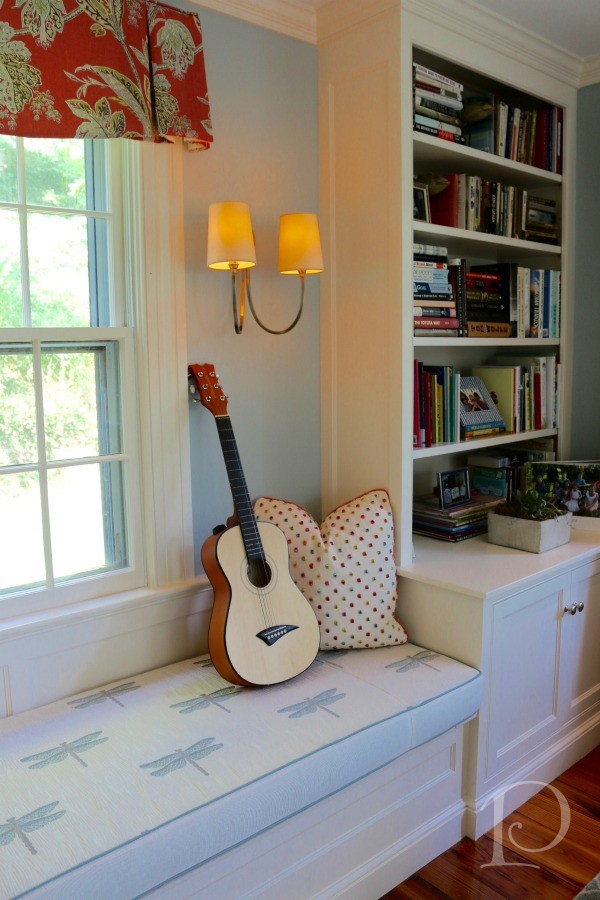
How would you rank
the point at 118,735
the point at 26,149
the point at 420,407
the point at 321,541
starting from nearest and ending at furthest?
the point at 118,735, the point at 26,149, the point at 321,541, the point at 420,407

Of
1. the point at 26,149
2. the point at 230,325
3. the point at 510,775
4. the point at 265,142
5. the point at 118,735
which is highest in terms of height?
the point at 265,142

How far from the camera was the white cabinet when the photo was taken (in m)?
2.15

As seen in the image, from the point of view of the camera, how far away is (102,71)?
180 cm

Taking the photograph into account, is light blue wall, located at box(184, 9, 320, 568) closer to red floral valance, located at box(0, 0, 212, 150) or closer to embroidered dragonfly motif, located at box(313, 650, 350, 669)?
red floral valance, located at box(0, 0, 212, 150)

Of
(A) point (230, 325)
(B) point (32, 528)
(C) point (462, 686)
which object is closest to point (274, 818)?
(C) point (462, 686)

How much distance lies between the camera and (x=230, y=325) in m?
2.23

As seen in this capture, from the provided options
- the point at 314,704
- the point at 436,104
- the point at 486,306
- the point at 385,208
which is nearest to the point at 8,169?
the point at 385,208

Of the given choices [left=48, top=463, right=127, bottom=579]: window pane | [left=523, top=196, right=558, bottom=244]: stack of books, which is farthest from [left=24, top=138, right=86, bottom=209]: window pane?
[left=523, top=196, right=558, bottom=244]: stack of books

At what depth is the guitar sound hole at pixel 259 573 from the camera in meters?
2.00

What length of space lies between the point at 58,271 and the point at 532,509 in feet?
5.37

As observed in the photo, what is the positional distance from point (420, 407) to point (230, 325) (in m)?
0.68

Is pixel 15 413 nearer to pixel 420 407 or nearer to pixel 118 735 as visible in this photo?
pixel 118 735

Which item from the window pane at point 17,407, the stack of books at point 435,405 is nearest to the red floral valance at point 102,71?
the window pane at point 17,407

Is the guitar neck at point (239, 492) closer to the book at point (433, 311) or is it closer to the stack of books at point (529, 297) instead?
the book at point (433, 311)
